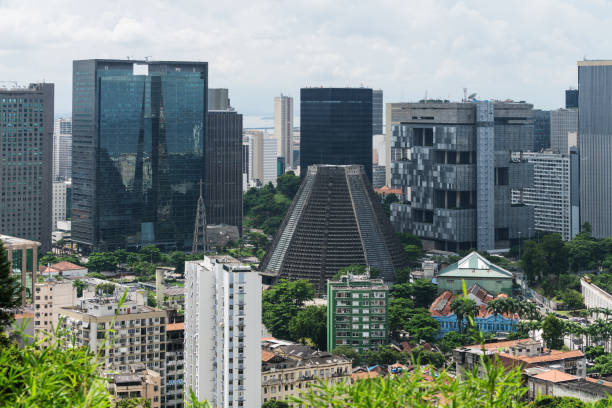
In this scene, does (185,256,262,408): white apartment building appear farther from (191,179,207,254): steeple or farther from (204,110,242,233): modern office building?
(204,110,242,233): modern office building

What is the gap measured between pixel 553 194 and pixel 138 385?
112m

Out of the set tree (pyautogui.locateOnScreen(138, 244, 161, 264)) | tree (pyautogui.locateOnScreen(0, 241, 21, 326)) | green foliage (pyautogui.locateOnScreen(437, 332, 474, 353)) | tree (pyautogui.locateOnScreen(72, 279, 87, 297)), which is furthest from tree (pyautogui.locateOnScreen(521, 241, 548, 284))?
tree (pyautogui.locateOnScreen(0, 241, 21, 326))

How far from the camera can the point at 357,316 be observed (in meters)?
86.6

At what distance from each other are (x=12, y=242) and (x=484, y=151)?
63.3 m

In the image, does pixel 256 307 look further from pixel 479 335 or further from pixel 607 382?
pixel 479 335

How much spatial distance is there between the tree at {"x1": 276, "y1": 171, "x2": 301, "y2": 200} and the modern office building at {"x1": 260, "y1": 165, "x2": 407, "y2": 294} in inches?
2678

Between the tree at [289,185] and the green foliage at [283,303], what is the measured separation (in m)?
76.8

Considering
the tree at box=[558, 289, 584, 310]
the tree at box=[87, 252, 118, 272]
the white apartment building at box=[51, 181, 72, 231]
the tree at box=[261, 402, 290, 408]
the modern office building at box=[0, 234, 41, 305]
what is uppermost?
the white apartment building at box=[51, 181, 72, 231]

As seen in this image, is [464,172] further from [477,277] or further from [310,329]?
[310,329]

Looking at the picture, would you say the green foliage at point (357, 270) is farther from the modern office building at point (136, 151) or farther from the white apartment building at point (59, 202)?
the white apartment building at point (59, 202)

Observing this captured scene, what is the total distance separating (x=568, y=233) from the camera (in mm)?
158125

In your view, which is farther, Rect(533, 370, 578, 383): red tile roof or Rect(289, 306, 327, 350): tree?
Rect(289, 306, 327, 350): tree

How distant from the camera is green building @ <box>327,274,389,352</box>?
85.8 m

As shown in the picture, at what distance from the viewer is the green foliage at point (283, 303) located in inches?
3548
